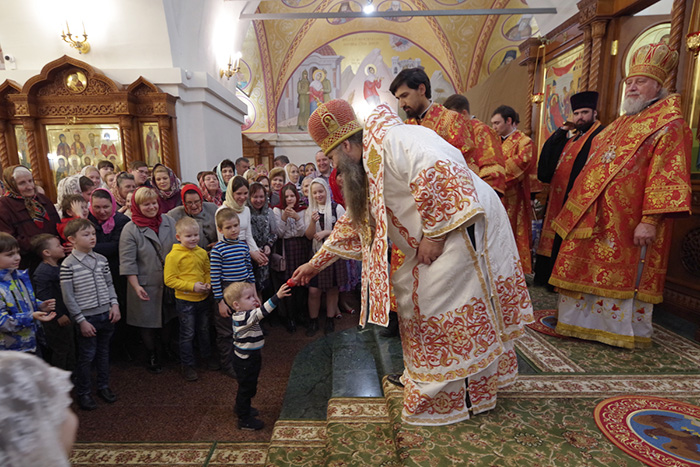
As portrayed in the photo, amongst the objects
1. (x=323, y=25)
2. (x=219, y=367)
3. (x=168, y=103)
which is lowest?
(x=219, y=367)

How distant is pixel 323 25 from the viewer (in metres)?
15.9

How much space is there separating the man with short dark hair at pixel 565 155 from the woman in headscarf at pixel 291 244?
8.18ft

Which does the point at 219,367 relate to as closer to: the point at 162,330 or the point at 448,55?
the point at 162,330

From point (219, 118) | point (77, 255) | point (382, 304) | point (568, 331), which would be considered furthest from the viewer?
point (219, 118)

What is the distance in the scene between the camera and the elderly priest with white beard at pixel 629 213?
8.39 ft

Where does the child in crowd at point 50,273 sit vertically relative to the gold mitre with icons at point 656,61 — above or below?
below

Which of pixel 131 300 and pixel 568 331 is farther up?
pixel 131 300

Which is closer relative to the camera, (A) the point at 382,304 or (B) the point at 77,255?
(A) the point at 382,304

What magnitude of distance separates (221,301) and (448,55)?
52.3 feet

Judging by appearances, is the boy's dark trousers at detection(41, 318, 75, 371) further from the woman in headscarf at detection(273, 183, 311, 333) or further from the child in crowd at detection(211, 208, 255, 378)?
the woman in headscarf at detection(273, 183, 311, 333)

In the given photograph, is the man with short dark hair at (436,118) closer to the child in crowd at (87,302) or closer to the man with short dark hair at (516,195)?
the man with short dark hair at (516,195)

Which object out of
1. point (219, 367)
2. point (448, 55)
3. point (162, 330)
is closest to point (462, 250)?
point (219, 367)

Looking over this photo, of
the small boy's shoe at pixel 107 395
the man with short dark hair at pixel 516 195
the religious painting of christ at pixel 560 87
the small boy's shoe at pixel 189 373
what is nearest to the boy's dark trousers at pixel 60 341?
the small boy's shoe at pixel 107 395

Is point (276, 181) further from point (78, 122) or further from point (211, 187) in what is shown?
point (78, 122)
